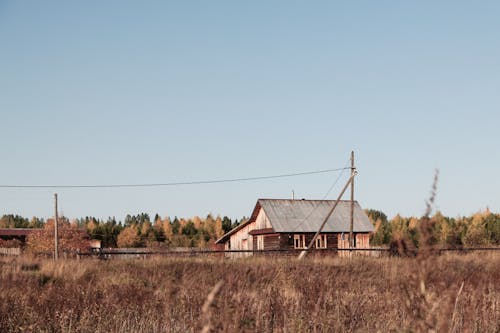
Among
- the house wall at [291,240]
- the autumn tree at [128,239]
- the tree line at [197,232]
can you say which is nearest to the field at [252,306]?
the house wall at [291,240]

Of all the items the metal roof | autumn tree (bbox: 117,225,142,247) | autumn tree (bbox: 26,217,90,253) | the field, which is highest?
the metal roof

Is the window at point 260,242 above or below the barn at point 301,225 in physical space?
Answer: below

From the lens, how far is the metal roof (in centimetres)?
3991

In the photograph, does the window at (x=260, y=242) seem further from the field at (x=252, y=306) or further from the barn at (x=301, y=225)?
the field at (x=252, y=306)

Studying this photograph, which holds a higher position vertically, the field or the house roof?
the house roof

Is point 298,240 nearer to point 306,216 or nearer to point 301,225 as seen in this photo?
point 301,225

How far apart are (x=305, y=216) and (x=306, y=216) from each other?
0.23 feet

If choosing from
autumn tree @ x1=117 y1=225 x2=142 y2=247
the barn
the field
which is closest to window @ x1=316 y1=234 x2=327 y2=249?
the barn

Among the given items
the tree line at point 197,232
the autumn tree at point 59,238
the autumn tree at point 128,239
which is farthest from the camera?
the autumn tree at point 128,239

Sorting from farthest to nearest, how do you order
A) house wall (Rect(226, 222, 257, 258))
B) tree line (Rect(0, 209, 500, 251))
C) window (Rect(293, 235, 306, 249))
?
tree line (Rect(0, 209, 500, 251)) < house wall (Rect(226, 222, 257, 258)) < window (Rect(293, 235, 306, 249))

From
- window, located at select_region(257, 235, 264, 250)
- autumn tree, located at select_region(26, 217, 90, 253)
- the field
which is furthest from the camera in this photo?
autumn tree, located at select_region(26, 217, 90, 253)

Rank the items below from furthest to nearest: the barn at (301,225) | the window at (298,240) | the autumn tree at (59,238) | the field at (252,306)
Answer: the autumn tree at (59,238) → the window at (298,240) → the barn at (301,225) → the field at (252,306)

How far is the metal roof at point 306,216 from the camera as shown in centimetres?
3991

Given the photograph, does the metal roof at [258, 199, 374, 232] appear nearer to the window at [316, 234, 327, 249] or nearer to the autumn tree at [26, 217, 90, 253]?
the window at [316, 234, 327, 249]
